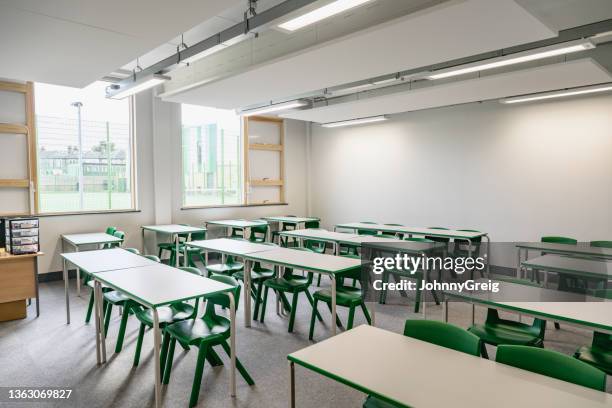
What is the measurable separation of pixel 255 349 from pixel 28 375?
186 cm

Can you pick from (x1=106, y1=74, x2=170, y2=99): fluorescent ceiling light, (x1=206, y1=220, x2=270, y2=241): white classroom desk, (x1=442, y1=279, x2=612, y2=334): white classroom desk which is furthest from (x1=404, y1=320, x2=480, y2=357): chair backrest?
(x1=206, y1=220, x2=270, y2=241): white classroom desk

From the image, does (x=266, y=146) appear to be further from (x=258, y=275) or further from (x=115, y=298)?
(x=115, y=298)

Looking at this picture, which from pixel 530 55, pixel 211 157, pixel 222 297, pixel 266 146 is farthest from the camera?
pixel 266 146

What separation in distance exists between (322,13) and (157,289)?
2.32 m

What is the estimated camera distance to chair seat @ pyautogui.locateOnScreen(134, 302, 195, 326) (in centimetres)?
315

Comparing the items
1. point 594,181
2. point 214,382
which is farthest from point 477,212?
point 214,382

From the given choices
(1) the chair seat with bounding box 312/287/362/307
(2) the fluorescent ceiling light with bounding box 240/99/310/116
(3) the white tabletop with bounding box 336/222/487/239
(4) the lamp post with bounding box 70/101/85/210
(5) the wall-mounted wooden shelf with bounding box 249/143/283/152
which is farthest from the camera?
(5) the wall-mounted wooden shelf with bounding box 249/143/283/152

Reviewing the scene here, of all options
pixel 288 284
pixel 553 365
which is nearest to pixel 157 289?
pixel 288 284

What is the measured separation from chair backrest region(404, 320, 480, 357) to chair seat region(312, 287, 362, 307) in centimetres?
140

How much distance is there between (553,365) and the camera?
1714 millimetres

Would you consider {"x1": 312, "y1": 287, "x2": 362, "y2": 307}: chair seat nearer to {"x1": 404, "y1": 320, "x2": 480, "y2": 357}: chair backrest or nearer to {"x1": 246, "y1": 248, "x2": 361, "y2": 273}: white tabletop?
{"x1": 246, "y1": 248, "x2": 361, "y2": 273}: white tabletop

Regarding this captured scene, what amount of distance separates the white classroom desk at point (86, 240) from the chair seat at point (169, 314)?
2573mm

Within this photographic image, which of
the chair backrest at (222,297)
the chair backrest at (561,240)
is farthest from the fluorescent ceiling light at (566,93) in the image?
the chair backrest at (222,297)

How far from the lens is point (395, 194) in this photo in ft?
26.8
